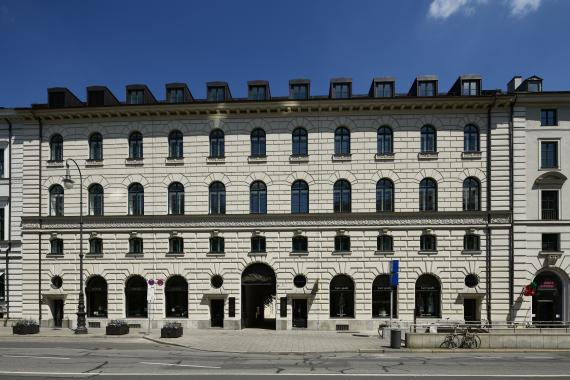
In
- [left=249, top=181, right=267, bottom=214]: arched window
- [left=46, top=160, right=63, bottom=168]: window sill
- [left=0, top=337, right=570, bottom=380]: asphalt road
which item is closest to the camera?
[left=0, top=337, right=570, bottom=380]: asphalt road

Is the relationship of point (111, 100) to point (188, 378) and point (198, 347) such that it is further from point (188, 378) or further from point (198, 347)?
point (188, 378)

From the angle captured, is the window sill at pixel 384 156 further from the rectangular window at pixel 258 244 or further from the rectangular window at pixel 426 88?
the rectangular window at pixel 258 244

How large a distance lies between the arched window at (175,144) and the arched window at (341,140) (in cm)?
1221

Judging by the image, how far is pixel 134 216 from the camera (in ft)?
111

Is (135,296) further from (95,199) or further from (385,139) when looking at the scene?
(385,139)

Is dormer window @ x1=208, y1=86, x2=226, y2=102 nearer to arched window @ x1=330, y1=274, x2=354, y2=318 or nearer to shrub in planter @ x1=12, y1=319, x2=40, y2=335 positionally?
arched window @ x1=330, y1=274, x2=354, y2=318

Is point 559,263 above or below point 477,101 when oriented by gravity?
below

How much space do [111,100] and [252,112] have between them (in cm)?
1287

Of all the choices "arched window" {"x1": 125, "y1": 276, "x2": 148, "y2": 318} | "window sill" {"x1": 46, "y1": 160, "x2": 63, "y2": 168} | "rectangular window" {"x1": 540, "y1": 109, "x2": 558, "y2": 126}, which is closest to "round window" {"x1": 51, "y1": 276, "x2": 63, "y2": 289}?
"arched window" {"x1": 125, "y1": 276, "x2": 148, "y2": 318}

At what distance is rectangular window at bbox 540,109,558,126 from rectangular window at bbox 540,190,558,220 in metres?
5.23

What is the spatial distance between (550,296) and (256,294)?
75.5ft

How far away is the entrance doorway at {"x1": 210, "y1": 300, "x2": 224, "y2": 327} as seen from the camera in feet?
110

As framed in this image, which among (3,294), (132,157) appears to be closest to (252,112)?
(132,157)

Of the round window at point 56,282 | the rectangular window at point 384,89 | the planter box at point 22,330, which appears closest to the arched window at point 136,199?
the round window at point 56,282
